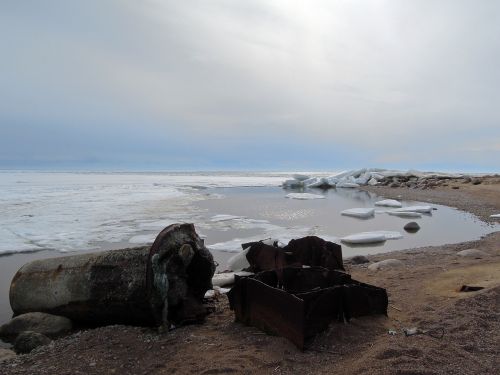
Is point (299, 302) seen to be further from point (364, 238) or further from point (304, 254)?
point (364, 238)

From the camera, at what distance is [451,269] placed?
267 inches

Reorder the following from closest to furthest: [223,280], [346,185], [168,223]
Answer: [223,280] < [168,223] < [346,185]

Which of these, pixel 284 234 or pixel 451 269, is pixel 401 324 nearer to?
pixel 451 269

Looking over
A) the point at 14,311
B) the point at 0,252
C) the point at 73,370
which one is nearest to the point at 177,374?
the point at 73,370

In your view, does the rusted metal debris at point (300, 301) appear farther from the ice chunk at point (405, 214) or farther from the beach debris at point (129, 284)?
the ice chunk at point (405, 214)

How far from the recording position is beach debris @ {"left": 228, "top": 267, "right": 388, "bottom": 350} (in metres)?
3.74

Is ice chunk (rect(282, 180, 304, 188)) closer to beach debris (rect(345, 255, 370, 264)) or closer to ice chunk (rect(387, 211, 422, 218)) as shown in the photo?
ice chunk (rect(387, 211, 422, 218))

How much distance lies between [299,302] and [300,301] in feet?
0.07

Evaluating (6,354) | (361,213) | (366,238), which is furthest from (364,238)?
(6,354)

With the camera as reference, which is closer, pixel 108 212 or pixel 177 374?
pixel 177 374

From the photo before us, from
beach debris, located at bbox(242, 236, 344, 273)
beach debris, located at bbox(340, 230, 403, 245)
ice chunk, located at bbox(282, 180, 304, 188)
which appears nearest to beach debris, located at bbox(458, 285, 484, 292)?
beach debris, located at bbox(242, 236, 344, 273)

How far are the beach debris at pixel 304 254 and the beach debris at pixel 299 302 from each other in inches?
68.6

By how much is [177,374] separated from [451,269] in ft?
17.1

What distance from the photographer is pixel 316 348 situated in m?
3.65
